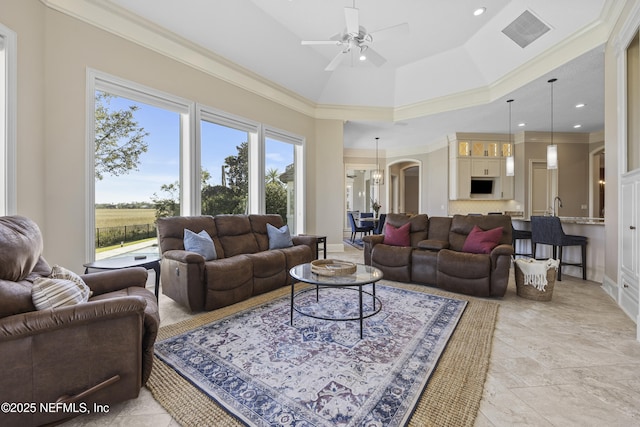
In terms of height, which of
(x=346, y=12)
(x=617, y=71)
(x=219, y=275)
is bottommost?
(x=219, y=275)

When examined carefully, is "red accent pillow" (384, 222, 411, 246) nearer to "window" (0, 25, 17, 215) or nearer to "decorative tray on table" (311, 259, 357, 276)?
"decorative tray on table" (311, 259, 357, 276)

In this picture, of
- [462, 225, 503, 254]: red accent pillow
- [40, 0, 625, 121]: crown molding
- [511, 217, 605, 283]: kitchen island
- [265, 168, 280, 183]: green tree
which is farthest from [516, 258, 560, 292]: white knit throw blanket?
[265, 168, 280, 183]: green tree

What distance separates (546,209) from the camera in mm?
7344

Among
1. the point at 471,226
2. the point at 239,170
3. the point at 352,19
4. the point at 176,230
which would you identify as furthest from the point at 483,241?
the point at 239,170

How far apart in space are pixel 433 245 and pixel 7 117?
4615mm

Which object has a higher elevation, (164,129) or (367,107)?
(367,107)

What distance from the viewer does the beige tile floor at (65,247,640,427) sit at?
4.83 ft

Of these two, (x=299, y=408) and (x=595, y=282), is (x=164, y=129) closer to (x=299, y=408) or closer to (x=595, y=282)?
(x=299, y=408)

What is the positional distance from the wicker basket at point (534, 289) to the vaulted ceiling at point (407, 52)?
2914 mm

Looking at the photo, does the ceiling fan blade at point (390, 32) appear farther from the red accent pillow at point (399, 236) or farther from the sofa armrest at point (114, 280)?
the sofa armrest at point (114, 280)

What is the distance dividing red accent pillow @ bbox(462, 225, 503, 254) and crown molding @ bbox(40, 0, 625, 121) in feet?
8.60

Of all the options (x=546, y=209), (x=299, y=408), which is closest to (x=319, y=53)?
(x=299, y=408)

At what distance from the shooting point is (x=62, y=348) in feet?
4.41

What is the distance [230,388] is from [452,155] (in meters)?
7.83
